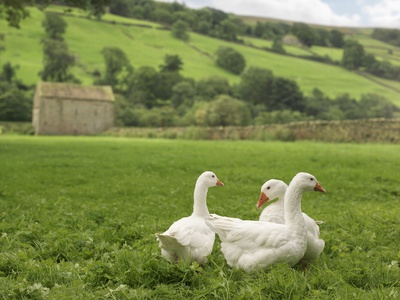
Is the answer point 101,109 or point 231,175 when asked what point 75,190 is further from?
point 101,109

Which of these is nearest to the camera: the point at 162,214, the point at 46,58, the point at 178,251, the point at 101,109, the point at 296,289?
the point at 296,289

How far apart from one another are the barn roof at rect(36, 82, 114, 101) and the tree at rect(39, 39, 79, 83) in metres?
27.2

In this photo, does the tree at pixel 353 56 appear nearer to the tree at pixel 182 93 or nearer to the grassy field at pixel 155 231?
the tree at pixel 182 93

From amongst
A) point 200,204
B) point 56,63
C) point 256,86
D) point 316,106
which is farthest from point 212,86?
point 200,204

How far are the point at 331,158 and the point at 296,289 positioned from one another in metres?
16.3

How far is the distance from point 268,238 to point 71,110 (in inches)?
3290

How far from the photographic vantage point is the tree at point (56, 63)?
112 meters

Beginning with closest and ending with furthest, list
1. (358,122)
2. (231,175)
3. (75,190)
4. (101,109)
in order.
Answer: (75,190) < (231,175) < (358,122) < (101,109)

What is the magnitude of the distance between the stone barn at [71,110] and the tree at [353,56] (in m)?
71.5

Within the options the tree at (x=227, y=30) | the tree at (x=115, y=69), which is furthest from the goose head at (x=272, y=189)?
the tree at (x=227, y=30)

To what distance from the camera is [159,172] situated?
1686cm

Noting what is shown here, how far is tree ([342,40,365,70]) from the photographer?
12356cm

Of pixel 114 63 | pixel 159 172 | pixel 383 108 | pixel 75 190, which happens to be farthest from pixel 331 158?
pixel 114 63

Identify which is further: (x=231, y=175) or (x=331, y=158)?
(x=331, y=158)
